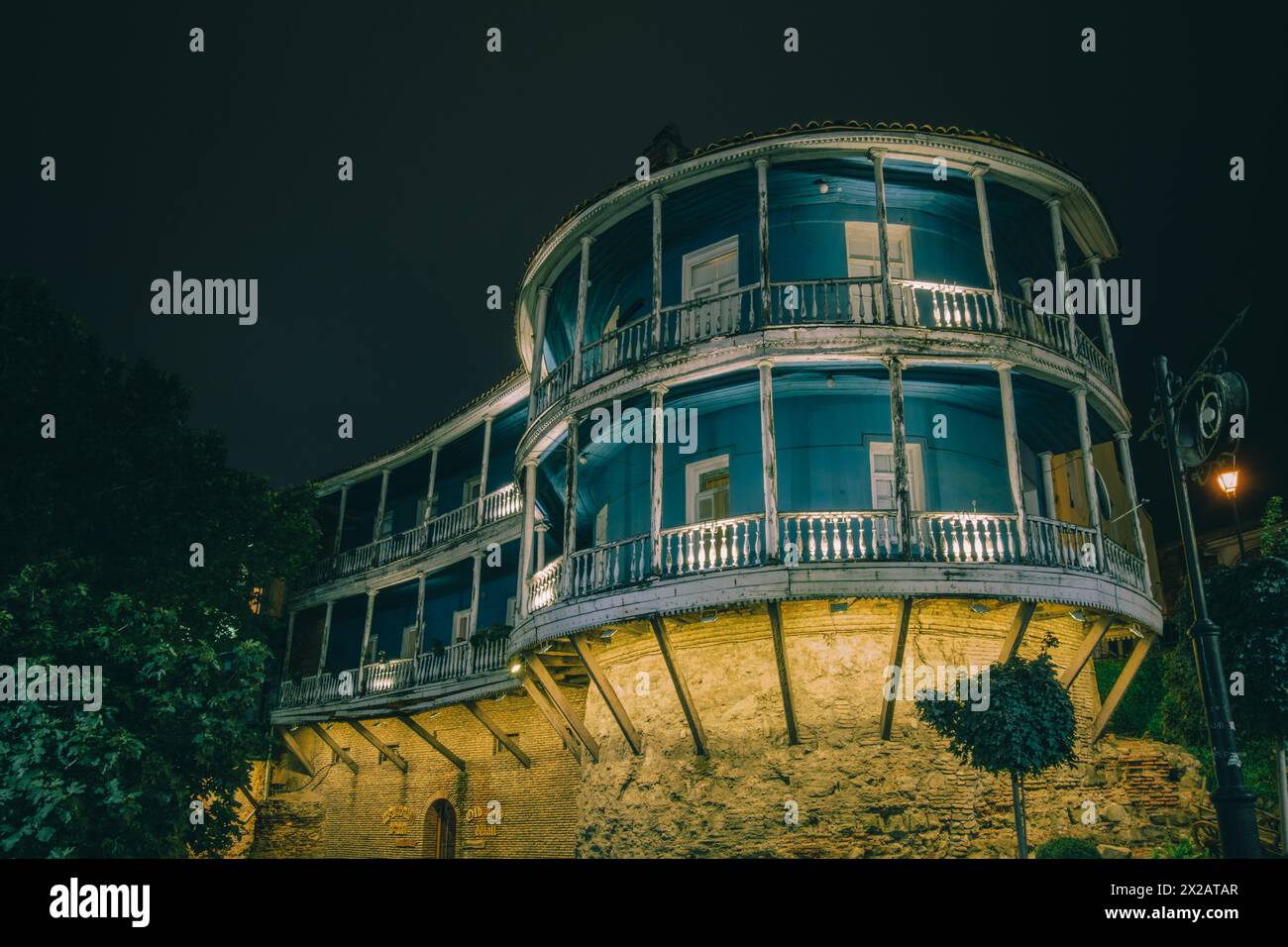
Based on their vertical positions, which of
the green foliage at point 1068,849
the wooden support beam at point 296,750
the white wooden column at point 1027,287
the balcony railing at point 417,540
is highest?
the white wooden column at point 1027,287

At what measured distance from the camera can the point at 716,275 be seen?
1717 cm

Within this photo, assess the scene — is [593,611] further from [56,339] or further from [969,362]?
[56,339]

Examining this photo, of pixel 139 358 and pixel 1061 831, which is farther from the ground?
pixel 139 358

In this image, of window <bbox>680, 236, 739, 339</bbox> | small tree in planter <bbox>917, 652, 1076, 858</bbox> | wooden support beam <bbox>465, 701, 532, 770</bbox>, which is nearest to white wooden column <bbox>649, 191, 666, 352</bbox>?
window <bbox>680, 236, 739, 339</bbox>

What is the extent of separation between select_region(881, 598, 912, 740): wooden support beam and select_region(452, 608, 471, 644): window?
15932mm

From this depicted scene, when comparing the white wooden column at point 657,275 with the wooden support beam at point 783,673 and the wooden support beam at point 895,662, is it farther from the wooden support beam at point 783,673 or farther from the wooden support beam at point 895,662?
the wooden support beam at point 895,662

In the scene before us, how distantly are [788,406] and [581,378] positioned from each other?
3.56m

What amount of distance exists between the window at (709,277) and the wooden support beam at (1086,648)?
699cm

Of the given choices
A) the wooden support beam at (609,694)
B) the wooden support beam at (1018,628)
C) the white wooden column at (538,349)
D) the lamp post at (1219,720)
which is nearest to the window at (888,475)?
the wooden support beam at (1018,628)

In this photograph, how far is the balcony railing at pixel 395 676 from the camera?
70.9ft

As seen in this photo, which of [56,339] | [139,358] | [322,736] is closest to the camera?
[56,339]

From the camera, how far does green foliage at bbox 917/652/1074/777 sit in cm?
1145

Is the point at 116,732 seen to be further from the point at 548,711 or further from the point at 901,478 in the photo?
the point at 901,478
